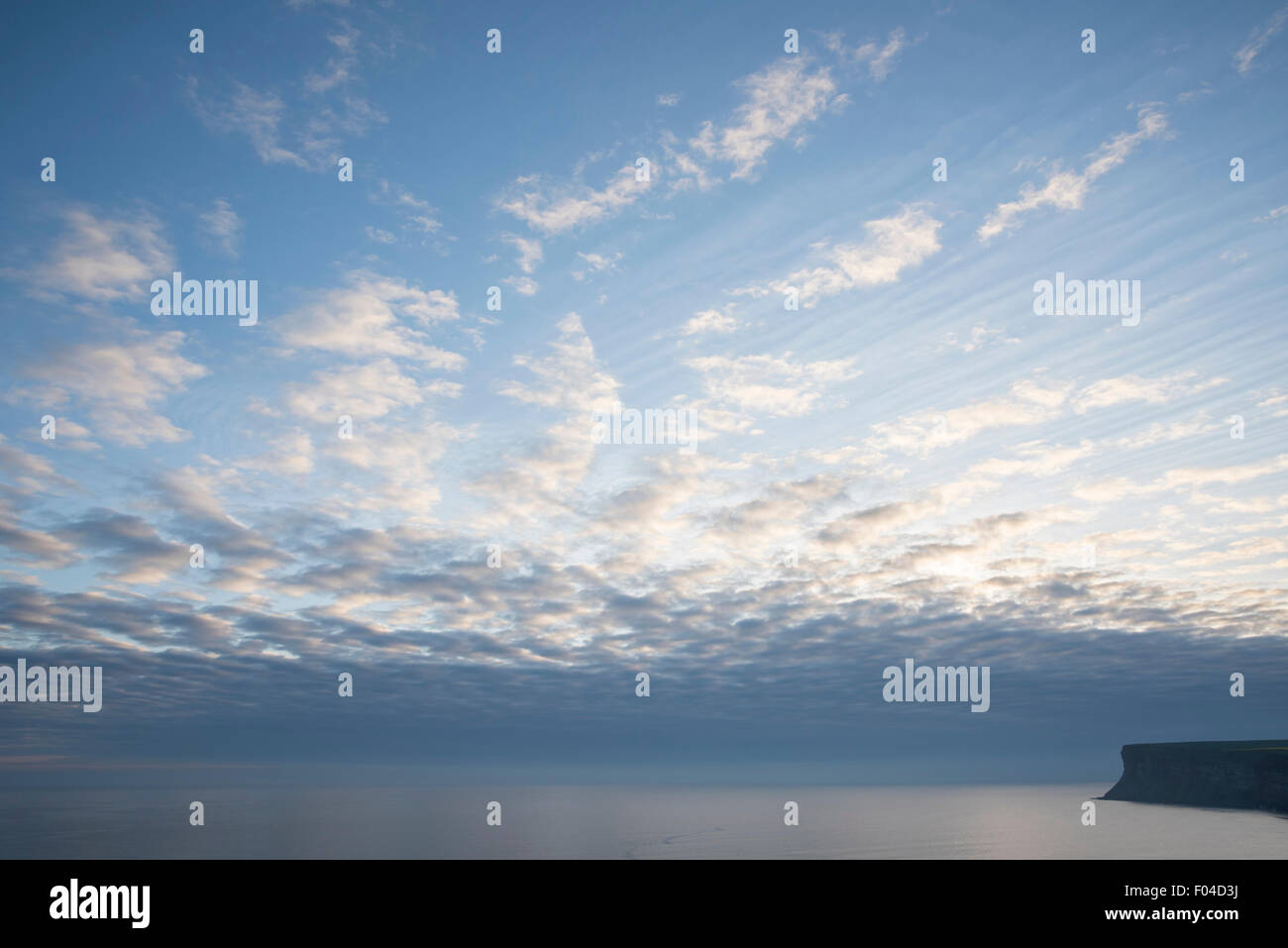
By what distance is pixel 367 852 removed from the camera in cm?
10300
